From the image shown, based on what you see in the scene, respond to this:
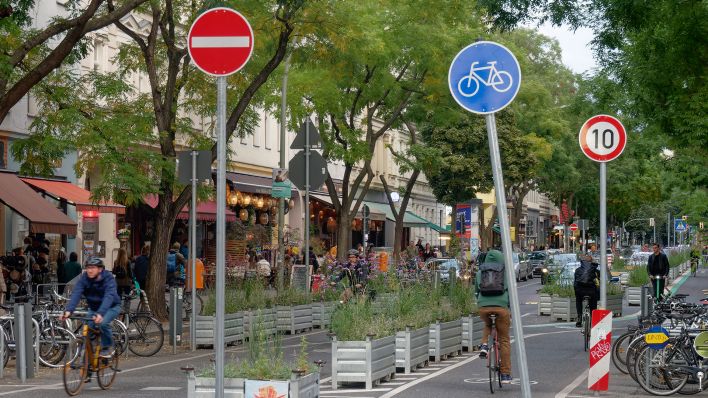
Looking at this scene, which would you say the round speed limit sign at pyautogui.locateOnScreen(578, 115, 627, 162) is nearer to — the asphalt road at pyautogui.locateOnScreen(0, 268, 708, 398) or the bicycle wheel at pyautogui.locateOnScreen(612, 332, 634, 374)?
the asphalt road at pyautogui.locateOnScreen(0, 268, 708, 398)

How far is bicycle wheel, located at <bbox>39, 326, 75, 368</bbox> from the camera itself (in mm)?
19047

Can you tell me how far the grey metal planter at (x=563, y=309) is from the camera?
31719 mm

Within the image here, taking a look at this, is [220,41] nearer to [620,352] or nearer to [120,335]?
[620,352]

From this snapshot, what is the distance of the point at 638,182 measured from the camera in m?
95.1

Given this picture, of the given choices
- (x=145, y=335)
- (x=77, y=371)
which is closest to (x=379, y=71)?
(x=145, y=335)

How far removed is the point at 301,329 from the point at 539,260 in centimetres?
4309

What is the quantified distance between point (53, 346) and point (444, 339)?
18.9ft

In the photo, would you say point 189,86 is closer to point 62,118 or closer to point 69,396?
point 62,118

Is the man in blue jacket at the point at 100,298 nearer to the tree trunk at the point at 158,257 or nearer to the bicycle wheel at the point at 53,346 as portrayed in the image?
the bicycle wheel at the point at 53,346

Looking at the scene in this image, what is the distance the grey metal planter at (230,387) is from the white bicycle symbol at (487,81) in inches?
141

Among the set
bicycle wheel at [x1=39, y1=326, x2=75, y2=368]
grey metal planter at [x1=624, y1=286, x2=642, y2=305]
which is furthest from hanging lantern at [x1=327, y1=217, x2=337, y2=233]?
bicycle wheel at [x1=39, y1=326, x2=75, y2=368]

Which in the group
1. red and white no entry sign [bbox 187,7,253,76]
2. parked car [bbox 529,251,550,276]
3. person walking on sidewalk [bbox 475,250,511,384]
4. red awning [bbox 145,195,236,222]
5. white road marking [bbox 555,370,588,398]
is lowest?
white road marking [bbox 555,370,588,398]

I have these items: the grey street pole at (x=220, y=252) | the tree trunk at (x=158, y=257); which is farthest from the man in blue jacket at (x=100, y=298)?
the tree trunk at (x=158, y=257)

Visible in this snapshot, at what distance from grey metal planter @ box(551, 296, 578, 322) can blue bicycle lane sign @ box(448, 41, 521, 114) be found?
23.8m
